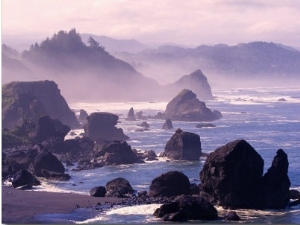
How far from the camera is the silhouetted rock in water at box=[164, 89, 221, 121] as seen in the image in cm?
16625

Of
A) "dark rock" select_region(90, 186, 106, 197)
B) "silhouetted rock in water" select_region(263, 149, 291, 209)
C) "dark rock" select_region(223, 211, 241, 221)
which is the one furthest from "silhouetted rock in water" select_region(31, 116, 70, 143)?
"dark rock" select_region(223, 211, 241, 221)

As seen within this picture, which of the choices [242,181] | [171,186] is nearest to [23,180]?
[171,186]

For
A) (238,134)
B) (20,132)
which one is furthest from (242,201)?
(238,134)

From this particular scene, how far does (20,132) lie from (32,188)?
41690mm

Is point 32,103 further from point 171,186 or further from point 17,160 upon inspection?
point 171,186

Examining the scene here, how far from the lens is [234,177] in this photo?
65250 mm

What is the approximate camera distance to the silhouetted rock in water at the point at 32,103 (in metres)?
138

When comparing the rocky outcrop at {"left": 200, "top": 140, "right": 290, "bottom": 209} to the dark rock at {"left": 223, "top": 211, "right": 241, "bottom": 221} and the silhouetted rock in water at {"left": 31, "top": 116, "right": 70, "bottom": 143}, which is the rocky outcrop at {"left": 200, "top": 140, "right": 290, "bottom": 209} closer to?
the dark rock at {"left": 223, "top": 211, "right": 241, "bottom": 221}

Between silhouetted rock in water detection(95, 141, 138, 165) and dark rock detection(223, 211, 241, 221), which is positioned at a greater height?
silhouetted rock in water detection(95, 141, 138, 165)

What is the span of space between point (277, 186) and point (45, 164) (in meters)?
34.6

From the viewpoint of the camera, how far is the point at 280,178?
6612 centimetres

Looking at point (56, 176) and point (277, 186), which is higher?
point (277, 186)

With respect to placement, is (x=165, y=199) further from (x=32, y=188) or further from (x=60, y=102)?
(x=60, y=102)

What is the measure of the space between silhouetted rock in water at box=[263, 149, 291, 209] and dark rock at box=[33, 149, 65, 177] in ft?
106
